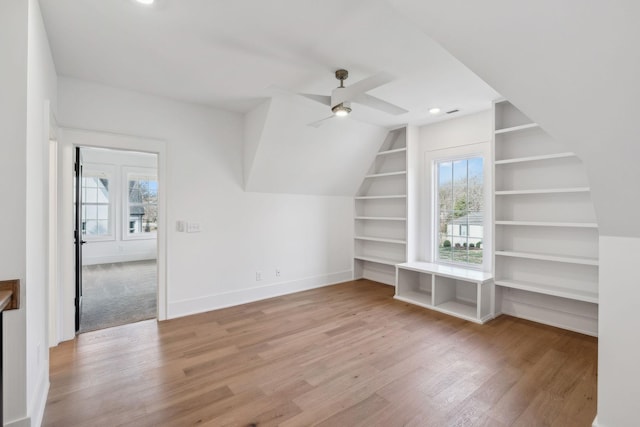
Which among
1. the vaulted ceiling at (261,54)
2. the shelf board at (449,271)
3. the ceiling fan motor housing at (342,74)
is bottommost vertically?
the shelf board at (449,271)

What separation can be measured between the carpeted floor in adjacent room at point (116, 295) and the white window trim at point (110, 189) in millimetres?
769

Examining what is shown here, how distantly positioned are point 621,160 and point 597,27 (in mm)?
703

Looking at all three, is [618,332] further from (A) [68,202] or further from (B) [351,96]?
(A) [68,202]

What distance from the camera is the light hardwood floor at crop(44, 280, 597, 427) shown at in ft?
6.46

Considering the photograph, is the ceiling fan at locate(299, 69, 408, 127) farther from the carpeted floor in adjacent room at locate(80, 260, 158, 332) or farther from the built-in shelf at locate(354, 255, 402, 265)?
the carpeted floor in adjacent room at locate(80, 260, 158, 332)

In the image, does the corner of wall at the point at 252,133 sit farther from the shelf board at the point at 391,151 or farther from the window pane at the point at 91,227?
the window pane at the point at 91,227

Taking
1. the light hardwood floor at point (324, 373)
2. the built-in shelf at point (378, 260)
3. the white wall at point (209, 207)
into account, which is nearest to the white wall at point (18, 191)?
the light hardwood floor at point (324, 373)

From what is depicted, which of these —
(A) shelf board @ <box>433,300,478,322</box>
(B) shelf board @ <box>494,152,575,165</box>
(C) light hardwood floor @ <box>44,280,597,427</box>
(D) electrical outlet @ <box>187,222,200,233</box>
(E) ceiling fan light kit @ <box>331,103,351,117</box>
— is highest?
A: (E) ceiling fan light kit @ <box>331,103,351,117</box>

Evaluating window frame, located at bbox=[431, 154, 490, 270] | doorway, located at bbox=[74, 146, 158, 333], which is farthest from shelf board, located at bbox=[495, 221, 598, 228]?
doorway, located at bbox=[74, 146, 158, 333]

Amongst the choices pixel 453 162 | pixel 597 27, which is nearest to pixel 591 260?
pixel 453 162

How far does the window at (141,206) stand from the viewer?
788 cm

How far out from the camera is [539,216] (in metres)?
3.52

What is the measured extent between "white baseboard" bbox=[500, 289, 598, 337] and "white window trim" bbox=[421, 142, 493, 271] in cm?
47

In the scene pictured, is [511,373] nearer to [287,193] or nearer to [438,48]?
[438,48]
